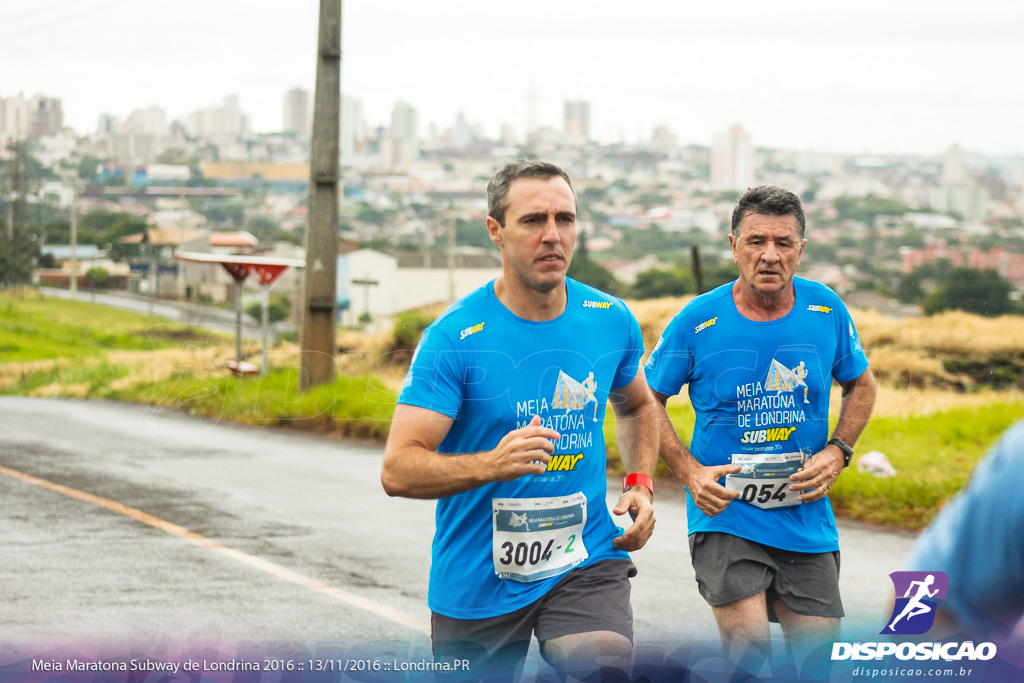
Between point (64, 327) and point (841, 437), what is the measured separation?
34.9 feet

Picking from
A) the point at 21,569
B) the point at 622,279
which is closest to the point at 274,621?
the point at 21,569

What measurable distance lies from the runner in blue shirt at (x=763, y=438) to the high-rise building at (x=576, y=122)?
10.6 m

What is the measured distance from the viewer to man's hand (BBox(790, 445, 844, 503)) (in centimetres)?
377

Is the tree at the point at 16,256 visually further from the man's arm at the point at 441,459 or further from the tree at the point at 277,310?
the man's arm at the point at 441,459

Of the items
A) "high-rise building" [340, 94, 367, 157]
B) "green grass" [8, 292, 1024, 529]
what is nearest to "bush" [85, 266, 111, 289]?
"green grass" [8, 292, 1024, 529]

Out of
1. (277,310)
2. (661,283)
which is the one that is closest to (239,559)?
(661,283)

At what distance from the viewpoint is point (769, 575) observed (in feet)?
12.5

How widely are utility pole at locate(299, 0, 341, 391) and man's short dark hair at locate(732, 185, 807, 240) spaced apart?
8810 millimetres

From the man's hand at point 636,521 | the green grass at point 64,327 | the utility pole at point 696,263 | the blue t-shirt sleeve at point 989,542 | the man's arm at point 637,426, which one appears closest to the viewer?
the blue t-shirt sleeve at point 989,542

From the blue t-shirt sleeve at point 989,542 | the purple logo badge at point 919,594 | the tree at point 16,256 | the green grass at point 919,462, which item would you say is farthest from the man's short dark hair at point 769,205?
the tree at point 16,256

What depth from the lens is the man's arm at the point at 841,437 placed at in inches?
149

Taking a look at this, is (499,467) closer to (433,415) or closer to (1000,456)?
(433,415)

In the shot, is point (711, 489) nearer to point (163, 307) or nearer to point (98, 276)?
point (163, 307)

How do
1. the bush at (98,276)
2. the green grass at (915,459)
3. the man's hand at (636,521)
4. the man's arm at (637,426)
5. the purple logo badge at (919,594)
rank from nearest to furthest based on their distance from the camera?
1. the purple logo badge at (919,594)
2. the man's hand at (636,521)
3. the man's arm at (637,426)
4. the green grass at (915,459)
5. the bush at (98,276)
